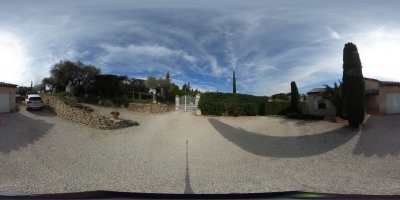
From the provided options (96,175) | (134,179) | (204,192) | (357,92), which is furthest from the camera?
(357,92)

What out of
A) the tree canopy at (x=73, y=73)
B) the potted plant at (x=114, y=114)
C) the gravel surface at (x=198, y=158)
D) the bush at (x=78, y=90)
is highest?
the tree canopy at (x=73, y=73)

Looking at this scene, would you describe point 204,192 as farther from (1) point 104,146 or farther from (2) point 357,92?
(2) point 357,92

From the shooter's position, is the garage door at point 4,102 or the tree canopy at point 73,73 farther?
the garage door at point 4,102

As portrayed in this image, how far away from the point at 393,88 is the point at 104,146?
1363 cm

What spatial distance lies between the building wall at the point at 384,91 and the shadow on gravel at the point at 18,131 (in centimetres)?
1458

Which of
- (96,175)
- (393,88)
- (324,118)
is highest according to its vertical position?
(393,88)

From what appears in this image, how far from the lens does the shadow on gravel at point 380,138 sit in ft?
15.6

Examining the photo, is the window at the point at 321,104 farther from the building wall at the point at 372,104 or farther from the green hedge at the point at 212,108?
the green hedge at the point at 212,108

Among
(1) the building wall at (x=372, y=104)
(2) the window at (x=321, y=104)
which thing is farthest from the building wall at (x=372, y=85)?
(2) the window at (x=321, y=104)

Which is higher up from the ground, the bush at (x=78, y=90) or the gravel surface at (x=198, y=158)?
the bush at (x=78, y=90)

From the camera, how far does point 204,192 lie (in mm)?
2838

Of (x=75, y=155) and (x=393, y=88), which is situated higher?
(x=393, y=88)

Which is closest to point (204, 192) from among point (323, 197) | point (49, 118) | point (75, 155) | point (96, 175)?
point (323, 197)

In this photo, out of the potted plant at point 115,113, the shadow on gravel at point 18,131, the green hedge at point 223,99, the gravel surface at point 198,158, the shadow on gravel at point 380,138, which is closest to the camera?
the gravel surface at point 198,158
